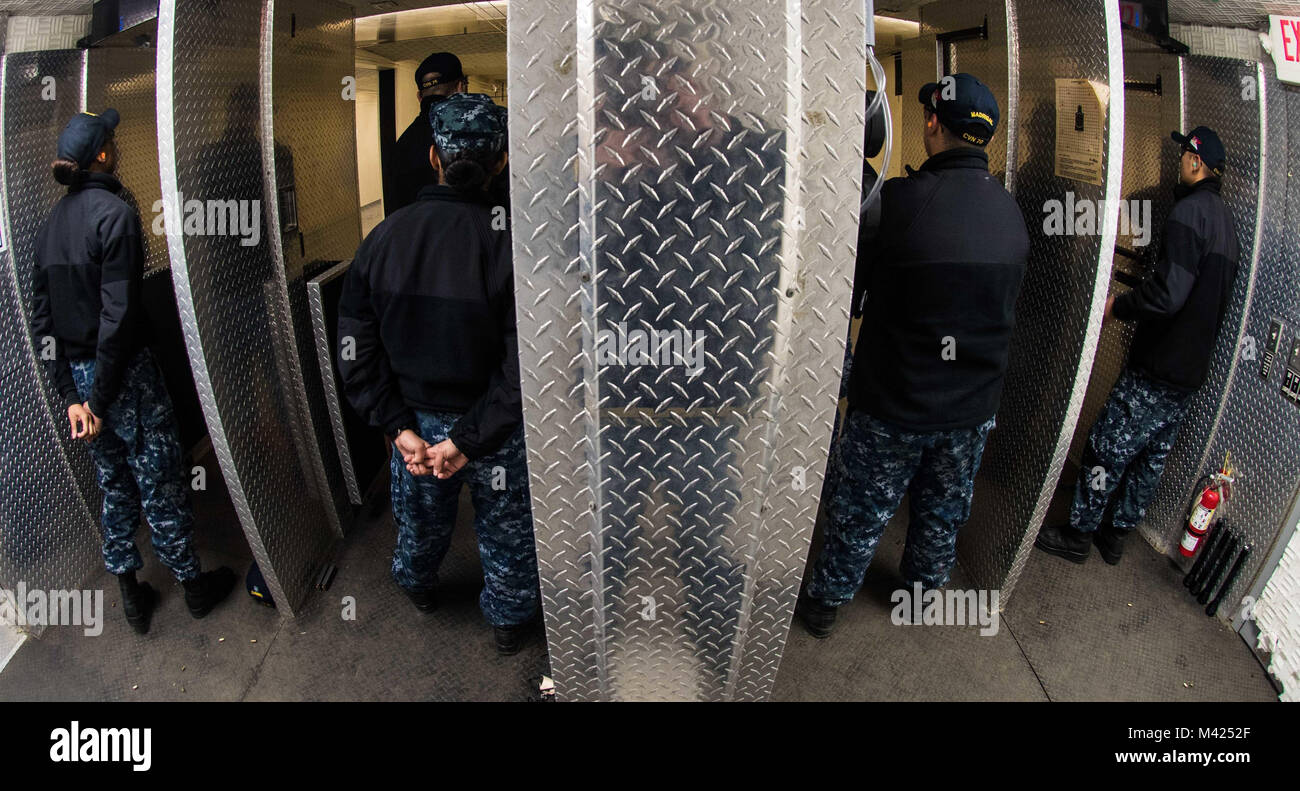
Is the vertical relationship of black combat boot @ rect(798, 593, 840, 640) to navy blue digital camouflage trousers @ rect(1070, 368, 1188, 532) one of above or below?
below

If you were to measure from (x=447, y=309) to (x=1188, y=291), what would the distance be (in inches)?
116

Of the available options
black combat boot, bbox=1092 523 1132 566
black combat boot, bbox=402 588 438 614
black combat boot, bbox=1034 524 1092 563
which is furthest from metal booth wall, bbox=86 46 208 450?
black combat boot, bbox=1092 523 1132 566

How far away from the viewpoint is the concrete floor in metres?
2.68

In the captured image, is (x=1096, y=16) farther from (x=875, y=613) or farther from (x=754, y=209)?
(x=875, y=613)

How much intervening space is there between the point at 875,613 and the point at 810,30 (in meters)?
2.40

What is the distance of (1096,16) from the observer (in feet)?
8.02

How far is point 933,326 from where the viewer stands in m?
2.42

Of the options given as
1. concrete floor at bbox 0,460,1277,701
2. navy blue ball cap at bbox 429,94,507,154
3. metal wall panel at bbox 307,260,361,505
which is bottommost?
concrete floor at bbox 0,460,1277,701

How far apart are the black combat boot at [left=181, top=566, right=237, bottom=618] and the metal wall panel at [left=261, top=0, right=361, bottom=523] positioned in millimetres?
557

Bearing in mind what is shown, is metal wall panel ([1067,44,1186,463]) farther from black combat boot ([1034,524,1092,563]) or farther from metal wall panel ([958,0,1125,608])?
metal wall panel ([958,0,1125,608])

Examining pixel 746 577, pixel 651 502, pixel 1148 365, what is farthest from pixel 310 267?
pixel 1148 365

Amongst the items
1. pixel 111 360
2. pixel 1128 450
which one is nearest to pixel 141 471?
pixel 111 360

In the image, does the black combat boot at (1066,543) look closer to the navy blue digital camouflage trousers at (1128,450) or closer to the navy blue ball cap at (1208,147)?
the navy blue digital camouflage trousers at (1128,450)

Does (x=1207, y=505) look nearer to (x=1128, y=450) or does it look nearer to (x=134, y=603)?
(x=1128, y=450)
